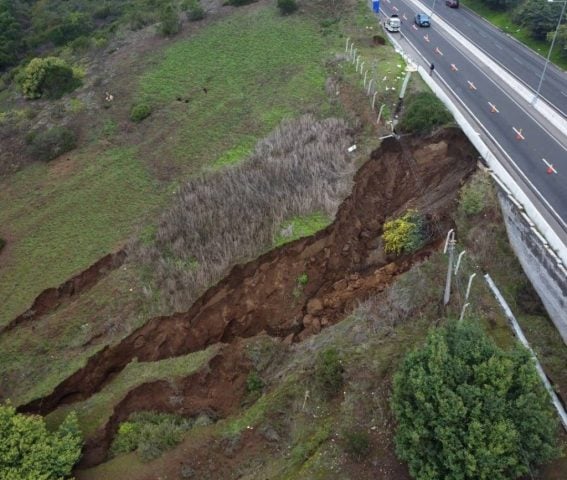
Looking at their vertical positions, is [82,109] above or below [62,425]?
above

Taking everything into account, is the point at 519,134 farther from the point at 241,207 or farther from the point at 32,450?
the point at 32,450

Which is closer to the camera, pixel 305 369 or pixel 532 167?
pixel 305 369

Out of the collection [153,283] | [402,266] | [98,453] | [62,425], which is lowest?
[98,453]

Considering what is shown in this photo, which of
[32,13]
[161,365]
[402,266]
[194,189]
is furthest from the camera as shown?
[32,13]

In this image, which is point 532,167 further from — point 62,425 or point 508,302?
point 62,425

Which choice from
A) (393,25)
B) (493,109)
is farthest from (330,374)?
(393,25)

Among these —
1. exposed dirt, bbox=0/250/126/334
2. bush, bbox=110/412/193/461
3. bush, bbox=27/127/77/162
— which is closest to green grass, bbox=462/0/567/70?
exposed dirt, bbox=0/250/126/334

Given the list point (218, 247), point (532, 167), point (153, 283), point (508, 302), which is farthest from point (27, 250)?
point (532, 167)

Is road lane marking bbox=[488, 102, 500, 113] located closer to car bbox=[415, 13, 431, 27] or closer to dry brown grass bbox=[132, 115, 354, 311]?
dry brown grass bbox=[132, 115, 354, 311]
